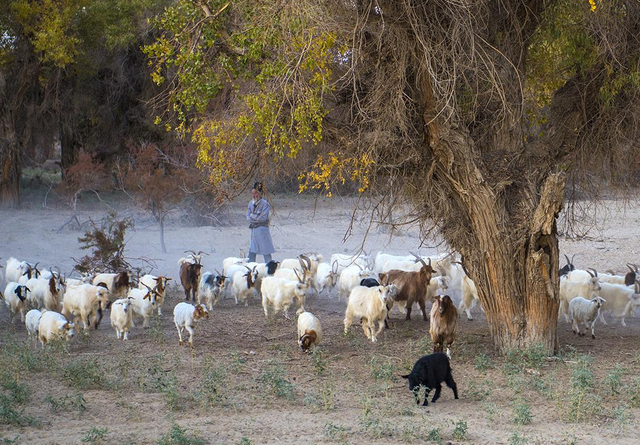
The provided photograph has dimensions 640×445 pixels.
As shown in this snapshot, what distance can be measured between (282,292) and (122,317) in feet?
8.61

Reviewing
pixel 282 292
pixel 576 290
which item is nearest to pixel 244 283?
pixel 282 292

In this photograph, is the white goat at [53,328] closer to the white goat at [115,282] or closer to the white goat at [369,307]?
the white goat at [115,282]

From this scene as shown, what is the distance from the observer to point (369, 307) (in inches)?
443

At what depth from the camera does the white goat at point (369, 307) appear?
36.6 ft

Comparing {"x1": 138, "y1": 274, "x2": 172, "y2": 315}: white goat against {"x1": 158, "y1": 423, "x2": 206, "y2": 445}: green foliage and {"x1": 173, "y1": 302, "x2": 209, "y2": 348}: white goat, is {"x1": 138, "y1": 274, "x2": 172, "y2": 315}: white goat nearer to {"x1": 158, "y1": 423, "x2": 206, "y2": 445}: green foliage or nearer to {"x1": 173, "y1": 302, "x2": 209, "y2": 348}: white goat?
{"x1": 173, "y1": 302, "x2": 209, "y2": 348}: white goat

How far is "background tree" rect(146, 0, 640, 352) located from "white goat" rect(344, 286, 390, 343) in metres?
1.30

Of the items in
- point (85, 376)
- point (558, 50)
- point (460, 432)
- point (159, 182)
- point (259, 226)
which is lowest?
point (85, 376)

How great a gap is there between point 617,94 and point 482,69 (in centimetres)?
210

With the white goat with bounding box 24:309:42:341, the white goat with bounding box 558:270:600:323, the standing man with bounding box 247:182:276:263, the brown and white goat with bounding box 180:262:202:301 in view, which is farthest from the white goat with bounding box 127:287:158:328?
the white goat with bounding box 558:270:600:323

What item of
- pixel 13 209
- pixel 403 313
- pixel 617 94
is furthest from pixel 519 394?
pixel 13 209

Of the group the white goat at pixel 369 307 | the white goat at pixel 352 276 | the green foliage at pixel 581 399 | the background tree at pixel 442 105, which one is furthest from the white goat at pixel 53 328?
the green foliage at pixel 581 399

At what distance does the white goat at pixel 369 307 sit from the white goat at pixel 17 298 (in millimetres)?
5045

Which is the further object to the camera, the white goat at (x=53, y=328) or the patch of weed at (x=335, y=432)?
the white goat at (x=53, y=328)

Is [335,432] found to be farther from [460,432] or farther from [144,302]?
[144,302]
